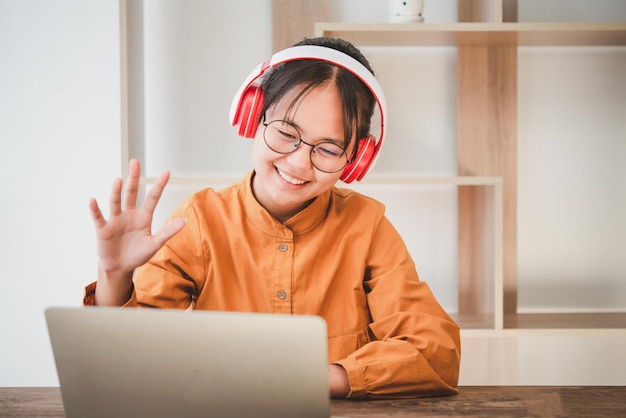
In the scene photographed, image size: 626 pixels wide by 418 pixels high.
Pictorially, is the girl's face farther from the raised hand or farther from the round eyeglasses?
the raised hand

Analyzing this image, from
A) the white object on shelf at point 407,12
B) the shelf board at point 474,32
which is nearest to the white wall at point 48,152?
the shelf board at point 474,32

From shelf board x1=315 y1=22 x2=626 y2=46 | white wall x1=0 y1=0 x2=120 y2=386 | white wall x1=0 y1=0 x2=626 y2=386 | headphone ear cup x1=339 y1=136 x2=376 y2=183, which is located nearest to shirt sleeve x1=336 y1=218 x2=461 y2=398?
headphone ear cup x1=339 y1=136 x2=376 y2=183

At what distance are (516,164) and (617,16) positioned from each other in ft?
2.04

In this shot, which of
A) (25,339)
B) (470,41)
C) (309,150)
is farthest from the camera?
(25,339)

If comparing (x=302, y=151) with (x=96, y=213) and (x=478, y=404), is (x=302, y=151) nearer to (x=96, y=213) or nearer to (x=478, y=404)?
(x=96, y=213)

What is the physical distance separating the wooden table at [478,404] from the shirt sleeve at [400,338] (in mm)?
37

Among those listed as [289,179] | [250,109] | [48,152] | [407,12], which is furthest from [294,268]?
[48,152]

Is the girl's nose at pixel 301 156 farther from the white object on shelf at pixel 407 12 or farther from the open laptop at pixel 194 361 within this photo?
the white object on shelf at pixel 407 12

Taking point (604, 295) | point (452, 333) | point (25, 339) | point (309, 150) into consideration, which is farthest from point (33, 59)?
point (604, 295)

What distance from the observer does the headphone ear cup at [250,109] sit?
133cm

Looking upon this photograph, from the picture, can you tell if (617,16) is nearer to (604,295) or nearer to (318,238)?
(604,295)

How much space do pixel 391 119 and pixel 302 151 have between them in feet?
4.10

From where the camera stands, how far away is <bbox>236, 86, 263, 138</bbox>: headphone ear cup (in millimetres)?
1327

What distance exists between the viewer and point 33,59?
8.54 feet
